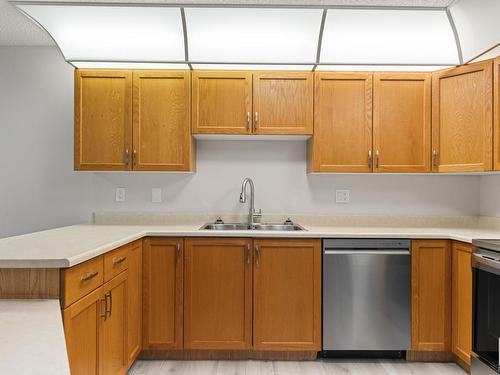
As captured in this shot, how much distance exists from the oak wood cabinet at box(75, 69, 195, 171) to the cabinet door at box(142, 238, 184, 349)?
2.18ft

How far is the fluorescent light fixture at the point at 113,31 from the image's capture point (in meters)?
2.60

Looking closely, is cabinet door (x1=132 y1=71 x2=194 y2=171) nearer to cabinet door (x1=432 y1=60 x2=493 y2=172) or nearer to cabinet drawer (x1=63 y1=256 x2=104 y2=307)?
cabinet drawer (x1=63 y1=256 x2=104 y2=307)

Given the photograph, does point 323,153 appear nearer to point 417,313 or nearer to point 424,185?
point 424,185

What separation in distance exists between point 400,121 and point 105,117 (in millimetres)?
2188

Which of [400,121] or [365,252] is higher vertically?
[400,121]

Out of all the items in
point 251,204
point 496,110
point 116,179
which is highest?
point 496,110

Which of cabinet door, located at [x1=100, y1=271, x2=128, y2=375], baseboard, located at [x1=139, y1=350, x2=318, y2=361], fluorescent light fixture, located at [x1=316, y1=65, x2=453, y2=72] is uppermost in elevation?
fluorescent light fixture, located at [x1=316, y1=65, x2=453, y2=72]

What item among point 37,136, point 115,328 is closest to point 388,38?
point 115,328

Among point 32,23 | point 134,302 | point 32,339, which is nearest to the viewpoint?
point 32,339

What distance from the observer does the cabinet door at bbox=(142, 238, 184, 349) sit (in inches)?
103

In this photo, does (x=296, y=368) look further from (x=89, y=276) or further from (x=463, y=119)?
(x=463, y=119)

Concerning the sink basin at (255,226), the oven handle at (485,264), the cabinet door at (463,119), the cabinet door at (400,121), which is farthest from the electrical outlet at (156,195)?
the oven handle at (485,264)

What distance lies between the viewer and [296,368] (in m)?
2.55

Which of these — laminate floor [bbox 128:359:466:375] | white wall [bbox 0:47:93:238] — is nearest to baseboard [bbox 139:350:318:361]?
laminate floor [bbox 128:359:466:375]
